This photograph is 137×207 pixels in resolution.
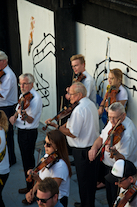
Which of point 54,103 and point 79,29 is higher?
point 79,29

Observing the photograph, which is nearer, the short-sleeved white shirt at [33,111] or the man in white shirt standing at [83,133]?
the man in white shirt standing at [83,133]

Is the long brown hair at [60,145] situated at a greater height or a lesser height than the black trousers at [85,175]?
greater

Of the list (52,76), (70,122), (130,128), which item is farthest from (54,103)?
(130,128)

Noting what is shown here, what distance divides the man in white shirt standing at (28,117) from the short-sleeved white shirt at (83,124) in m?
0.74

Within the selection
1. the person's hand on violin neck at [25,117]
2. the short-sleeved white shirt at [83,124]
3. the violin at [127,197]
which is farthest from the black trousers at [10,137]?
the violin at [127,197]

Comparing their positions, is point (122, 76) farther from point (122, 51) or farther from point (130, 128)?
point (130, 128)

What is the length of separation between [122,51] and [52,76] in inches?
103

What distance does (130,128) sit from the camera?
4.16m

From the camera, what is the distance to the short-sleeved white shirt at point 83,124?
182 inches

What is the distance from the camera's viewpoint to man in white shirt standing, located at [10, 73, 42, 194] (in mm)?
5238

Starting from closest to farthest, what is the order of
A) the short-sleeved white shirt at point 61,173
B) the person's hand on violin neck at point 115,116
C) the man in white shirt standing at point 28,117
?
the short-sleeved white shirt at point 61,173 → the person's hand on violin neck at point 115,116 → the man in white shirt standing at point 28,117

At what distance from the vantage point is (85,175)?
4.84m

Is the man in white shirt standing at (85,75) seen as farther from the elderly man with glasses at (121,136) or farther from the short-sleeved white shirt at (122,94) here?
the elderly man with glasses at (121,136)

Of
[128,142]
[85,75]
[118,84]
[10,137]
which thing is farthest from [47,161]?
[10,137]
